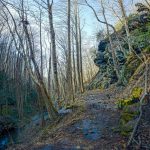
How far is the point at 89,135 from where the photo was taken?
373 inches

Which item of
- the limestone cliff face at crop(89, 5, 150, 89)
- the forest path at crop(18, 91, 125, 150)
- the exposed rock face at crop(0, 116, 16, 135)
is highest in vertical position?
the limestone cliff face at crop(89, 5, 150, 89)

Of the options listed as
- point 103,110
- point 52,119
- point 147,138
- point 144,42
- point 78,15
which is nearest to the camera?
point 147,138

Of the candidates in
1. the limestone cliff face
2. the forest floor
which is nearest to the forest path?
the forest floor

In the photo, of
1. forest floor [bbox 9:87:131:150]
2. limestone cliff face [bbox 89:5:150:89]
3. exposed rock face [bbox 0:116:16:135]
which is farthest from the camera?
exposed rock face [bbox 0:116:16:135]

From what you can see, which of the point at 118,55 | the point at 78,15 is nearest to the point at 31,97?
the point at 78,15

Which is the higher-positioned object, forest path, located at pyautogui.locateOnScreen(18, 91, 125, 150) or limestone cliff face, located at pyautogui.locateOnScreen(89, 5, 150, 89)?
limestone cliff face, located at pyautogui.locateOnScreen(89, 5, 150, 89)

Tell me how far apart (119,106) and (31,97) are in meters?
28.2

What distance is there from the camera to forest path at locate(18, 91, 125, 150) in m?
8.45

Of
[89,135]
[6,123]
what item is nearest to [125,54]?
[6,123]

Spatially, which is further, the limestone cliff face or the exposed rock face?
the exposed rock face

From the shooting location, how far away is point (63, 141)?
9.39m

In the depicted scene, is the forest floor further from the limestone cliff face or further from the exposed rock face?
the exposed rock face

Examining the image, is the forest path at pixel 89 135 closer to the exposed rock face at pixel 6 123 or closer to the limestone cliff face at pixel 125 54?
the limestone cliff face at pixel 125 54

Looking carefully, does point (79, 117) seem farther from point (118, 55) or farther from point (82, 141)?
point (118, 55)
